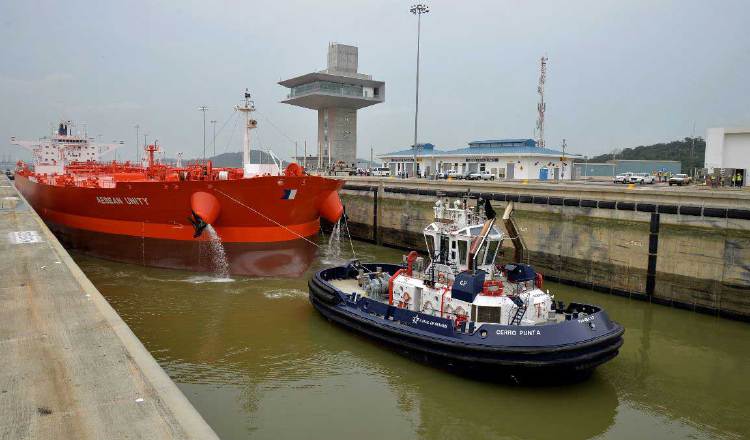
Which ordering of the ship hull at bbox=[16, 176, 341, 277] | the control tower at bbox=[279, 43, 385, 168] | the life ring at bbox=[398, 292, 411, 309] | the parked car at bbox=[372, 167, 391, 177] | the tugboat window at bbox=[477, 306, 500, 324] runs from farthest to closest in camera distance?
the control tower at bbox=[279, 43, 385, 168]
the parked car at bbox=[372, 167, 391, 177]
the ship hull at bbox=[16, 176, 341, 277]
the life ring at bbox=[398, 292, 411, 309]
the tugboat window at bbox=[477, 306, 500, 324]

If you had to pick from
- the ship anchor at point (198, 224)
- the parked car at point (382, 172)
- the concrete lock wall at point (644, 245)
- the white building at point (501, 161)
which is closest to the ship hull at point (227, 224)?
the ship anchor at point (198, 224)

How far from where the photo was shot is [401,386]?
974 centimetres

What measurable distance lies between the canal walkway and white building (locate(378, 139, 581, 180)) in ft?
121

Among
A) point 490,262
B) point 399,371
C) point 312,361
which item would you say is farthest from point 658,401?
point 312,361

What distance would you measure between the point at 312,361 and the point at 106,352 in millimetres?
4714

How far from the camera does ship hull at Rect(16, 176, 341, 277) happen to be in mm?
17375

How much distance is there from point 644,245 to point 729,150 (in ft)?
50.3

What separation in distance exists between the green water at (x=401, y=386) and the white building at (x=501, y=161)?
2839 centimetres

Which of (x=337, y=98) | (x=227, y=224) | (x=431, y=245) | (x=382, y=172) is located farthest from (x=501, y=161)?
(x=431, y=245)

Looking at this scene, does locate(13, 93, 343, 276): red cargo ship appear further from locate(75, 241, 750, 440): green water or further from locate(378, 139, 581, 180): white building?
locate(378, 139, 581, 180): white building

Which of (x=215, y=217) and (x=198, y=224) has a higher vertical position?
(x=215, y=217)

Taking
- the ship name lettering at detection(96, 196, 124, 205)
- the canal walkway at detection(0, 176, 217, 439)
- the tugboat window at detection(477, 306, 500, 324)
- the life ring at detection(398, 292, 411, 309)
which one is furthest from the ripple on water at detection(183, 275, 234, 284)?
the tugboat window at detection(477, 306, 500, 324)

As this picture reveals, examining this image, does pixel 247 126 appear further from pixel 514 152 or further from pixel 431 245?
pixel 514 152

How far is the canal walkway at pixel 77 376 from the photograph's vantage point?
5.06 meters
